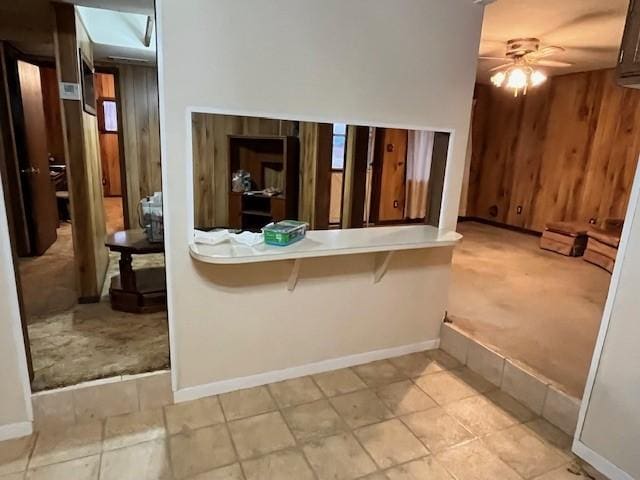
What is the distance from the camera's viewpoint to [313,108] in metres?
2.00

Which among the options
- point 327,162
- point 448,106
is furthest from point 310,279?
point 448,106

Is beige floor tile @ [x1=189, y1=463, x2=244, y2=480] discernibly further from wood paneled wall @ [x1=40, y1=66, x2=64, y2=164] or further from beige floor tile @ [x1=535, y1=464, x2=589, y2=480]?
wood paneled wall @ [x1=40, y1=66, x2=64, y2=164]

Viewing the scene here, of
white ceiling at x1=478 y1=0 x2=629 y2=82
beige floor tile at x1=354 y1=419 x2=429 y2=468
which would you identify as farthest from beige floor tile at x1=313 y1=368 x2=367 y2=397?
white ceiling at x1=478 y1=0 x2=629 y2=82

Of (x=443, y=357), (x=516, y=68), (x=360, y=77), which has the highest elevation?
(x=516, y=68)

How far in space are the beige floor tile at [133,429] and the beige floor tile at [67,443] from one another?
0.14ft

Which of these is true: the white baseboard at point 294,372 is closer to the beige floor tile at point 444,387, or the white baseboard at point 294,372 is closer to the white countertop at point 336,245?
the beige floor tile at point 444,387

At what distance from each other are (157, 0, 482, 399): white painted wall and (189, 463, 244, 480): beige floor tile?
0.51 meters

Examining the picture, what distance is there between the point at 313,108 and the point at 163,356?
1.56 m

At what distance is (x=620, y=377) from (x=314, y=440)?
132 cm

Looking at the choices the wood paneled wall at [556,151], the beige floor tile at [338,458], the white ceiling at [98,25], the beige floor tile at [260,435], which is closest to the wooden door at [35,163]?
the white ceiling at [98,25]

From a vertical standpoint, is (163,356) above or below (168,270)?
below

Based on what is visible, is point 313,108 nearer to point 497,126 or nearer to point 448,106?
point 448,106

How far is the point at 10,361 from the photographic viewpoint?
5.74 feet

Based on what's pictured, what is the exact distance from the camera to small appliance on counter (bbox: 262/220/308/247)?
1962 millimetres
